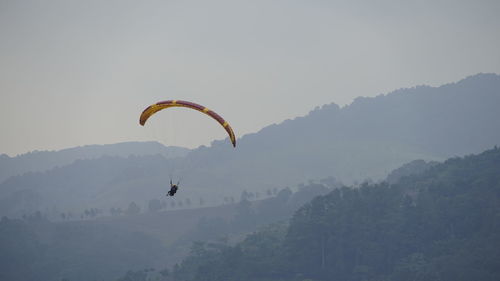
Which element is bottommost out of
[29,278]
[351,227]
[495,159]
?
[29,278]

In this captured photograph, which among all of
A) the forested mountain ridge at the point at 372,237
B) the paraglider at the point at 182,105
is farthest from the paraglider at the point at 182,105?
the forested mountain ridge at the point at 372,237

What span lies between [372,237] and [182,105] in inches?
4040

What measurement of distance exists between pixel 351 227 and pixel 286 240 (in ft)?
50.4

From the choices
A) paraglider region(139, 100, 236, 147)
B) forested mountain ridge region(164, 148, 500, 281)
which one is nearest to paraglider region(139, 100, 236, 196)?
paraglider region(139, 100, 236, 147)

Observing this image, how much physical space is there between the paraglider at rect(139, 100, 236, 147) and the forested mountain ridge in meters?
85.5

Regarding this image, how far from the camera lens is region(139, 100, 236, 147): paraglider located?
47.5 m

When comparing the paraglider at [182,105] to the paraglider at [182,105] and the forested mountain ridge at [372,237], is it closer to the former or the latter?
the paraglider at [182,105]

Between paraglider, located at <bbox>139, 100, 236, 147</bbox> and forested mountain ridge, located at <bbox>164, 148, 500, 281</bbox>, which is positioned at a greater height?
paraglider, located at <bbox>139, 100, 236, 147</bbox>

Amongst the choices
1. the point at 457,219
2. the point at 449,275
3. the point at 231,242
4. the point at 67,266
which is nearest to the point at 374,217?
the point at 457,219

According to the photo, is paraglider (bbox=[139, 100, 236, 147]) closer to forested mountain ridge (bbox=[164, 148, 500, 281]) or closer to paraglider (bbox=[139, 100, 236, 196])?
paraglider (bbox=[139, 100, 236, 196])

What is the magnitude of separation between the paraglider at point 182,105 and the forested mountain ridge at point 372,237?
85477 millimetres

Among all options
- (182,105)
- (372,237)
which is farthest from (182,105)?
(372,237)

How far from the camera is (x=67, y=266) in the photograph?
636 ft

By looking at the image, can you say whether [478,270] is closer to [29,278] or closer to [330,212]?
[330,212]
